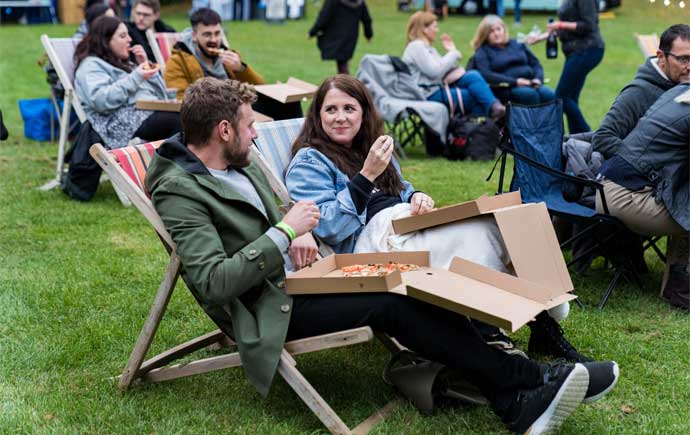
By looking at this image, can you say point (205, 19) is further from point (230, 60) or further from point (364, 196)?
point (364, 196)

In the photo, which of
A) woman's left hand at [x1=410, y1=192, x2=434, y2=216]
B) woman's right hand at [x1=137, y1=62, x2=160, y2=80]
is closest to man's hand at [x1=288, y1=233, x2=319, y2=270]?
woman's left hand at [x1=410, y1=192, x2=434, y2=216]

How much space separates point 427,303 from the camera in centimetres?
304

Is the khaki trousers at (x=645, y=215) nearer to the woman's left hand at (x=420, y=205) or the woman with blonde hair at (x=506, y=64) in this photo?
the woman's left hand at (x=420, y=205)

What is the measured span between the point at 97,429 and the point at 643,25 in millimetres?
20491

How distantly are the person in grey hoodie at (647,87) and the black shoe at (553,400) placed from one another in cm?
204

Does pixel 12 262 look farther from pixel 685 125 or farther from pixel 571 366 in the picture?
pixel 685 125

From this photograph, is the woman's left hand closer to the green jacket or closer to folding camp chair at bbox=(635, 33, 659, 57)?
the green jacket

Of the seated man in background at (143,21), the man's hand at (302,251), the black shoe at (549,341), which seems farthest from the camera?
the seated man in background at (143,21)

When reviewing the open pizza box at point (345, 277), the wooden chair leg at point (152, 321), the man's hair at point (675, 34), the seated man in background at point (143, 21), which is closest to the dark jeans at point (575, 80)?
the man's hair at point (675, 34)

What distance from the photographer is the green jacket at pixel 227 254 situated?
2.92 metres

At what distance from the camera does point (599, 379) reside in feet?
9.88

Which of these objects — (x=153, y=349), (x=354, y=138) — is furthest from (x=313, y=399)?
(x=354, y=138)

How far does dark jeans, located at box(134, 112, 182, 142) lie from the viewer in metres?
6.34

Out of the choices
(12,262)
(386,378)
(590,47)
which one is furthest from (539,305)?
(590,47)
